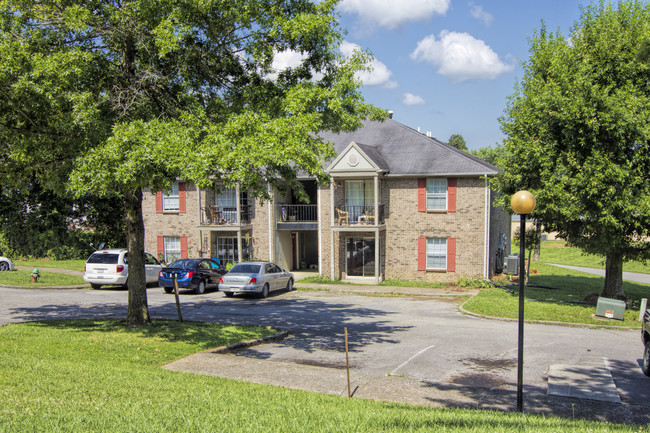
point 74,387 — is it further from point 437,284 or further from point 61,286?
point 437,284

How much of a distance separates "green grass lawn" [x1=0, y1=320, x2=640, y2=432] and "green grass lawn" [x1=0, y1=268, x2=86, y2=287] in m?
14.0

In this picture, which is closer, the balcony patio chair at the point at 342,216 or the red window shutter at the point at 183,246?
the balcony patio chair at the point at 342,216

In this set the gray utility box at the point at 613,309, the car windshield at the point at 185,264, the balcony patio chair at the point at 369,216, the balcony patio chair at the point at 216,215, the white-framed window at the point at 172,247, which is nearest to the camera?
the gray utility box at the point at 613,309

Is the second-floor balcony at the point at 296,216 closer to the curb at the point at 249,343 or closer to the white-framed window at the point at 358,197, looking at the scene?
the white-framed window at the point at 358,197

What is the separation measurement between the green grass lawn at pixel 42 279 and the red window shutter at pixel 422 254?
1644 cm

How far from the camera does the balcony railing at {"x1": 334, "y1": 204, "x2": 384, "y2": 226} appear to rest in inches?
1070

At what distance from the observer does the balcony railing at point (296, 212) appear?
30.1 m

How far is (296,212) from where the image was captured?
100ft

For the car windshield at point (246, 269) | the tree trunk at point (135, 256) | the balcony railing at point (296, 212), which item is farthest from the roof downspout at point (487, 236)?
the tree trunk at point (135, 256)

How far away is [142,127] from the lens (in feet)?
34.7

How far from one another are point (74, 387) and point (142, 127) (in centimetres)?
539

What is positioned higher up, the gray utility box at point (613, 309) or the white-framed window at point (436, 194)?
the white-framed window at point (436, 194)

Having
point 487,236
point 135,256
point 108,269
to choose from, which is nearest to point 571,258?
point 487,236

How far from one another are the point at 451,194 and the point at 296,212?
9.14 metres
